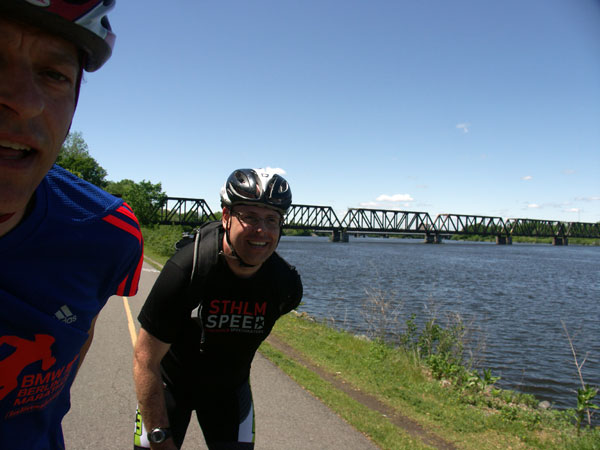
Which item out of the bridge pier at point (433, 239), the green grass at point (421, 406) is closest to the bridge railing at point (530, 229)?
the bridge pier at point (433, 239)

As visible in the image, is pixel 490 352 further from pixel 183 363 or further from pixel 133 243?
pixel 133 243

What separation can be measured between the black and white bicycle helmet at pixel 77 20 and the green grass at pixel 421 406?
203 inches

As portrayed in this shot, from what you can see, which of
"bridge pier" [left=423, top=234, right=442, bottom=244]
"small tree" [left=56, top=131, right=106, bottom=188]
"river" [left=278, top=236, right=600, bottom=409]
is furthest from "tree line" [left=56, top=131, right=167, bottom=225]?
"bridge pier" [left=423, top=234, right=442, bottom=244]

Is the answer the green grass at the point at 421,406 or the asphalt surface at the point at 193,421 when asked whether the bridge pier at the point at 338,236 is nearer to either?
the green grass at the point at 421,406

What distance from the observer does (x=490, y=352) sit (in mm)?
13945

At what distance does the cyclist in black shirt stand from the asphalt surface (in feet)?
7.75

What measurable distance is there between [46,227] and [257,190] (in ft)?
5.36

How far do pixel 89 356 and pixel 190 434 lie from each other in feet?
11.2

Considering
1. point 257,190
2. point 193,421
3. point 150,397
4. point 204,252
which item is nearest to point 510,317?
point 193,421

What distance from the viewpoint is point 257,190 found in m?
2.83

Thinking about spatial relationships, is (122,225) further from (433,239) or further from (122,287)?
(433,239)

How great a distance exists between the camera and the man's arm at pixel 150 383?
89.4 inches

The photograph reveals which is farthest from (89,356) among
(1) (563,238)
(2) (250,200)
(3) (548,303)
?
(1) (563,238)

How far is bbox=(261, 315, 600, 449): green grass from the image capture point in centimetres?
594
